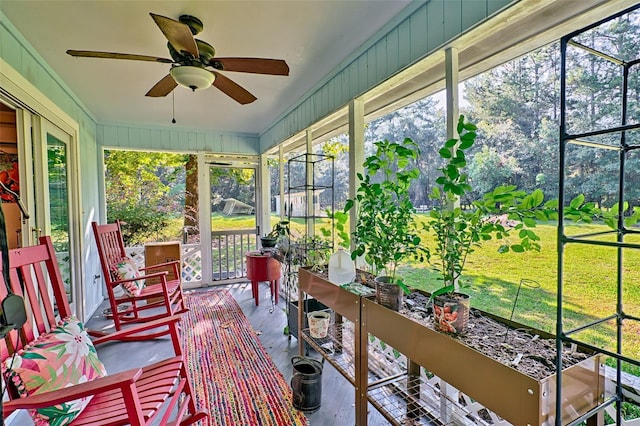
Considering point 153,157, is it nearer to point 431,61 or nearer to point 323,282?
point 323,282

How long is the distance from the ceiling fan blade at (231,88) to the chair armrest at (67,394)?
5.76ft

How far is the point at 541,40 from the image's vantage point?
145 centimetres

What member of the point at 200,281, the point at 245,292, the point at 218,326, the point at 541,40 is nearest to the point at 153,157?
the point at 200,281

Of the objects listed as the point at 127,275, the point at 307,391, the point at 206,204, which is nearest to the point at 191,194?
the point at 206,204

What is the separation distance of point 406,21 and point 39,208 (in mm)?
2951

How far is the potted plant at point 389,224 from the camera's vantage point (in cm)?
159

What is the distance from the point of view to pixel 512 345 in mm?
1195

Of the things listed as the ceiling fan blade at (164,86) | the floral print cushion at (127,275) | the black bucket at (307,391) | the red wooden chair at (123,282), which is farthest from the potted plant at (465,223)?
the floral print cushion at (127,275)

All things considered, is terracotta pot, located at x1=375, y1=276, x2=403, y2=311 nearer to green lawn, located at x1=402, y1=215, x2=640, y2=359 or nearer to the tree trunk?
green lawn, located at x1=402, y1=215, x2=640, y2=359

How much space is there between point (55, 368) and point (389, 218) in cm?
165

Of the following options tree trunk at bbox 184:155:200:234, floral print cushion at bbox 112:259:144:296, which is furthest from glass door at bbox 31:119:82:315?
tree trunk at bbox 184:155:200:234

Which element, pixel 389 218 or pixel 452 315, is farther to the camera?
pixel 389 218

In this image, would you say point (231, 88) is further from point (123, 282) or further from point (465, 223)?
point (123, 282)

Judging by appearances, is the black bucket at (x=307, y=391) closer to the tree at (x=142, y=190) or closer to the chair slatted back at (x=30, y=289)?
the chair slatted back at (x=30, y=289)
